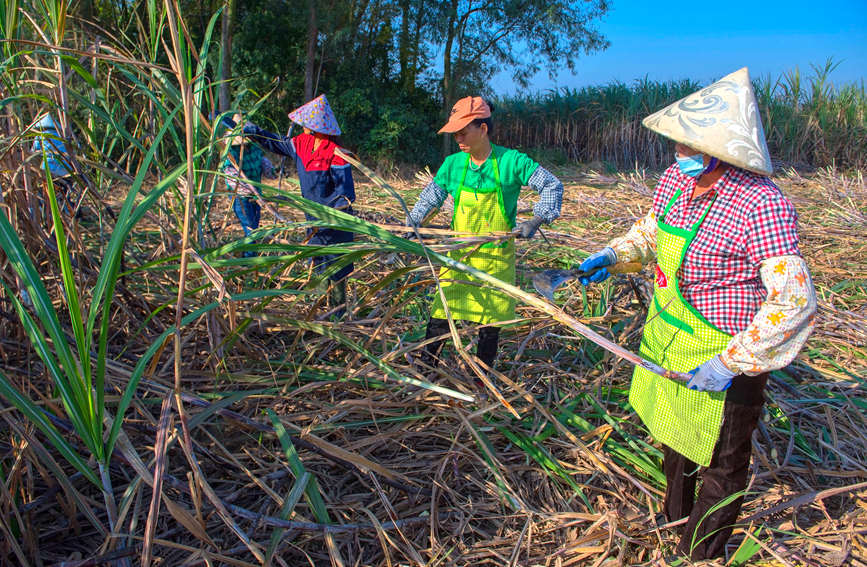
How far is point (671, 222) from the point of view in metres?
1.48

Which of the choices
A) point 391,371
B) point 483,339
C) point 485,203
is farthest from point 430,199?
point 391,371

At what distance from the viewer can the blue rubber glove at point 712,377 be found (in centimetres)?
132

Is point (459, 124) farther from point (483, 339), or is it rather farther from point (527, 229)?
point (483, 339)

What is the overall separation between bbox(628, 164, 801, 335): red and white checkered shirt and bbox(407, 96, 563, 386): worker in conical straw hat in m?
0.86

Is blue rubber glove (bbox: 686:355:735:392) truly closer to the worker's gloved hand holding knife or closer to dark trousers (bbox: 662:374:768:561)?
dark trousers (bbox: 662:374:768:561)

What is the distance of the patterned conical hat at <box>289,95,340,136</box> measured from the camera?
10.1 ft

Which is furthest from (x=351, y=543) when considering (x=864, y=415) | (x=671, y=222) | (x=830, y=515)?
(x=864, y=415)

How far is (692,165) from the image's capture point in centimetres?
139

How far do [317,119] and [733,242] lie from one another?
237 centimetres

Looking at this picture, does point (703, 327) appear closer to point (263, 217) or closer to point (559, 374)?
point (559, 374)

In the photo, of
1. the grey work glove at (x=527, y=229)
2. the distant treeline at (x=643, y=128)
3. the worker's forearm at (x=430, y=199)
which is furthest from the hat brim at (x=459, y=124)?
the distant treeline at (x=643, y=128)

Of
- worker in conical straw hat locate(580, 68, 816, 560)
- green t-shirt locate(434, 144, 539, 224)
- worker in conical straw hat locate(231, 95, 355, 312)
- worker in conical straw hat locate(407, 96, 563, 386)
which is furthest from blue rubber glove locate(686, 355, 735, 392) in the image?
worker in conical straw hat locate(231, 95, 355, 312)

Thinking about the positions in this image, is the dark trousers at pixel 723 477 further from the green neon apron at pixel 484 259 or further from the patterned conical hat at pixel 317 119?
the patterned conical hat at pixel 317 119

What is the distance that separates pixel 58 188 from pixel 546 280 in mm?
1532
